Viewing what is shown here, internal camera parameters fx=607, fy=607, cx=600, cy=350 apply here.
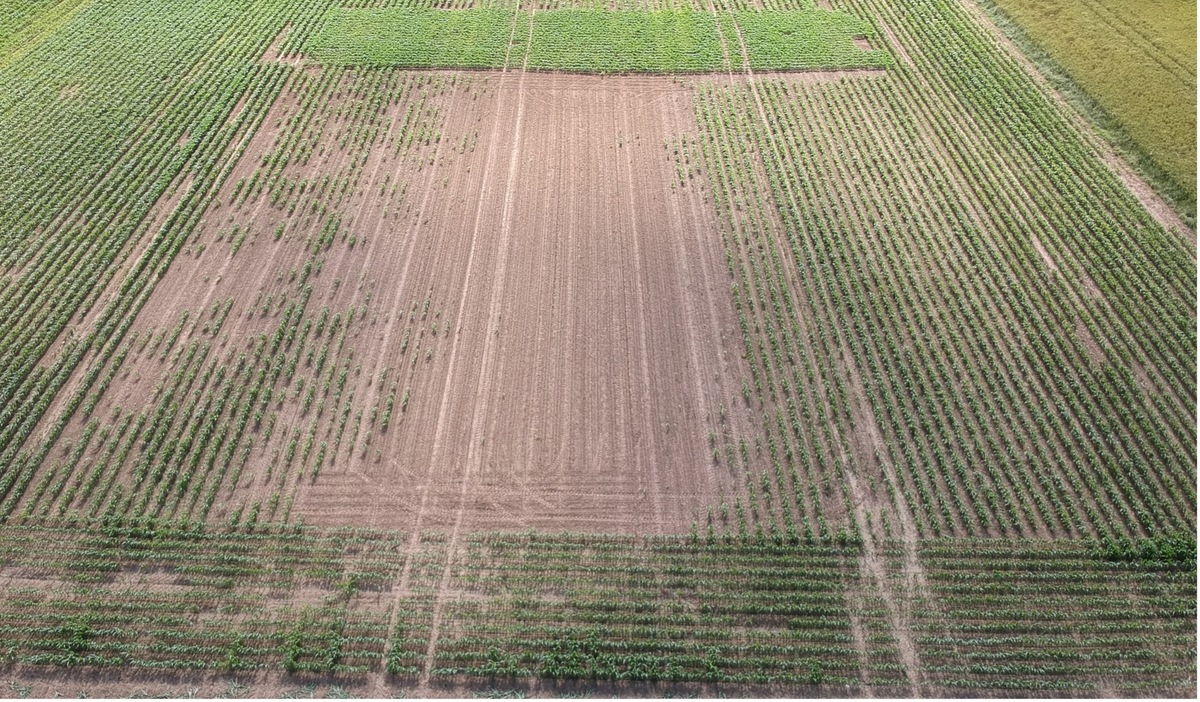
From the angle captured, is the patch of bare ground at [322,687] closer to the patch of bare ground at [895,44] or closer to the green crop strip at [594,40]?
the green crop strip at [594,40]

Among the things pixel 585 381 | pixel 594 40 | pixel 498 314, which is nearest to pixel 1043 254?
pixel 585 381

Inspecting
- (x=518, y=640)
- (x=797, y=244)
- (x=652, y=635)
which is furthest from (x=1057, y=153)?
(x=518, y=640)

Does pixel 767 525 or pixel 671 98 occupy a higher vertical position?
pixel 671 98

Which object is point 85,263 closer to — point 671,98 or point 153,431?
point 153,431

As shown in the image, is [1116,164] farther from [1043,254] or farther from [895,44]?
[895,44]

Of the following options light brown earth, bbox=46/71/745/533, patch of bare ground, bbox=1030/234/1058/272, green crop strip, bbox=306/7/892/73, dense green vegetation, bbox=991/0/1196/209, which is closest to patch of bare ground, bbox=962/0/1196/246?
dense green vegetation, bbox=991/0/1196/209

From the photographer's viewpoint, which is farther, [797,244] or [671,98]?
[671,98]

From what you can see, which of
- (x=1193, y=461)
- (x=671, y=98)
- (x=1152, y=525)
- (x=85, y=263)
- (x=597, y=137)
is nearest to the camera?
(x=1152, y=525)
